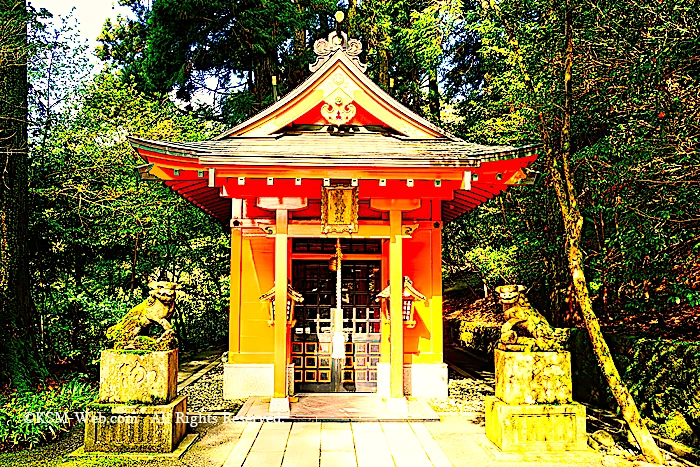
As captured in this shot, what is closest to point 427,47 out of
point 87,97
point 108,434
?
point 87,97

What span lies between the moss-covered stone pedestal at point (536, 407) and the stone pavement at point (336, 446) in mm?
823

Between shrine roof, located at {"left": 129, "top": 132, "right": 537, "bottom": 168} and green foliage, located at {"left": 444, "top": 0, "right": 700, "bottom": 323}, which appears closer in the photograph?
green foliage, located at {"left": 444, "top": 0, "right": 700, "bottom": 323}

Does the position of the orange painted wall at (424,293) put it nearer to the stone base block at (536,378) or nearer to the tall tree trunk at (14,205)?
the stone base block at (536,378)

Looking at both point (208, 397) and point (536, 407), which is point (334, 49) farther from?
point (536, 407)

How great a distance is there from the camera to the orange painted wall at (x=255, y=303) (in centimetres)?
887

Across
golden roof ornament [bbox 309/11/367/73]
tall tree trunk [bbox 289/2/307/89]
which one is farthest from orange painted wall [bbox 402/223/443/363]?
tall tree trunk [bbox 289/2/307/89]

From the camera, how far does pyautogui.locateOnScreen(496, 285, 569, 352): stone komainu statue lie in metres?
5.99

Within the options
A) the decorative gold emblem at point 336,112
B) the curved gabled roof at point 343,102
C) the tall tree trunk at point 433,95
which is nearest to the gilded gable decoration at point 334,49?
the curved gabled roof at point 343,102

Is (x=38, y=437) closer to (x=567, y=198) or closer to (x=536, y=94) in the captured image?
(x=567, y=198)

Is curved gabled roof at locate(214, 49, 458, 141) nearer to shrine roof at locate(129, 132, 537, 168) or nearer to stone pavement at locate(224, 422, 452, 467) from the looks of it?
shrine roof at locate(129, 132, 537, 168)

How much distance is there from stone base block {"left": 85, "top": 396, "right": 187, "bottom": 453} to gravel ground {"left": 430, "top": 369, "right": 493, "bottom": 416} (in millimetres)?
3956

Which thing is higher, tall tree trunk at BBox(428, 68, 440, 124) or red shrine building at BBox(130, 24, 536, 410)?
tall tree trunk at BBox(428, 68, 440, 124)

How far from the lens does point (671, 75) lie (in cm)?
570

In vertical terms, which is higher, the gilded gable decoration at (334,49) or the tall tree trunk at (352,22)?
the tall tree trunk at (352,22)
